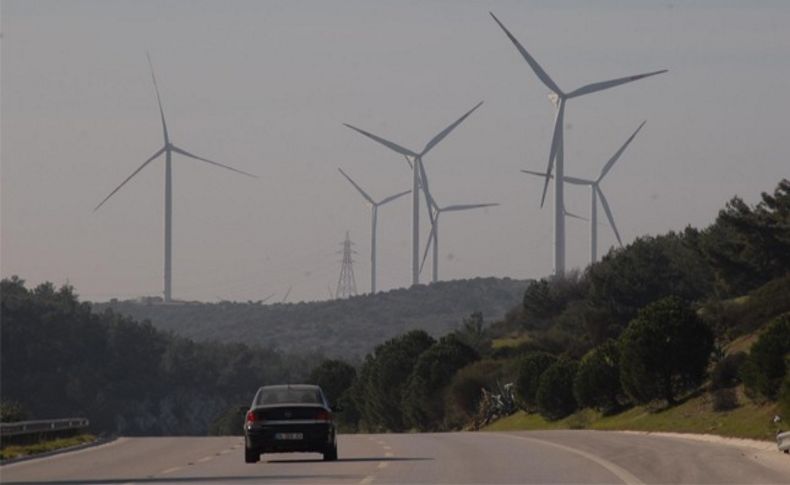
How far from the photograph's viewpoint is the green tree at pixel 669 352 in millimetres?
59875

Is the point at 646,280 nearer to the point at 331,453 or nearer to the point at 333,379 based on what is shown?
the point at 333,379

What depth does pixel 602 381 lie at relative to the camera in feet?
220

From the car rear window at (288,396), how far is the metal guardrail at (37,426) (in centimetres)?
1016

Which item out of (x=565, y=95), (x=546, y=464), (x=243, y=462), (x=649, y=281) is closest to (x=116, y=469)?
(x=243, y=462)

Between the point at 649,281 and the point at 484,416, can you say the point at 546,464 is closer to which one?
the point at 484,416

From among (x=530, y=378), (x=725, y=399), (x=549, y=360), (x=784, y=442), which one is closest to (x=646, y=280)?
(x=549, y=360)

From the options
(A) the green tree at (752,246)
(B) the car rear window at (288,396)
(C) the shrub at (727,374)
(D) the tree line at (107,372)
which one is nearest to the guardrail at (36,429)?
(B) the car rear window at (288,396)

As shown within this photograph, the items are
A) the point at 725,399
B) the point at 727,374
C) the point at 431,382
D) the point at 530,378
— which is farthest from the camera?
the point at 431,382

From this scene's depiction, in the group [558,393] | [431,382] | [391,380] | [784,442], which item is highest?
[391,380]

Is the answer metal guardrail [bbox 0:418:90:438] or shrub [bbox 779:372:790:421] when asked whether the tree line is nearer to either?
metal guardrail [bbox 0:418:90:438]

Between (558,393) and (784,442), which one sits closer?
(784,442)

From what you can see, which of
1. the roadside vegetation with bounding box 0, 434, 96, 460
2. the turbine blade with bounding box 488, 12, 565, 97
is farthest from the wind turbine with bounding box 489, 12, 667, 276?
A: the roadside vegetation with bounding box 0, 434, 96, 460

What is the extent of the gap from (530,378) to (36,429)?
34.7m

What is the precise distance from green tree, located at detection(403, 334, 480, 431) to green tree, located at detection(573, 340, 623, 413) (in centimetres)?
3226
